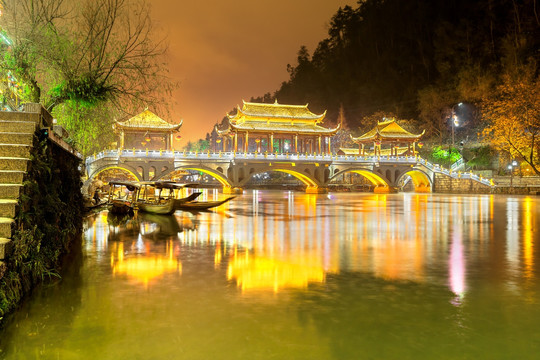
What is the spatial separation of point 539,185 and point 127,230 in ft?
166

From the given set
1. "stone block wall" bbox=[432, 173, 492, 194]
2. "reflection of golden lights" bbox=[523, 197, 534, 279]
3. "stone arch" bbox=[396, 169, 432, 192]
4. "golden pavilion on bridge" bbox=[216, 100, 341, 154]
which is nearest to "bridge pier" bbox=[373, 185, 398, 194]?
"stone arch" bbox=[396, 169, 432, 192]

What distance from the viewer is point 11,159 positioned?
733 centimetres

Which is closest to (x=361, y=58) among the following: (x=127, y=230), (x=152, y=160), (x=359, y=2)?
(x=359, y=2)

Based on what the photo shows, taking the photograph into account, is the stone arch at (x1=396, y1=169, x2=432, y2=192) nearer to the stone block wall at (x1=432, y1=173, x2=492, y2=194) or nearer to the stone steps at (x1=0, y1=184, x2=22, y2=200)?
the stone block wall at (x1=432, y1=173, x2=492, y2=194)

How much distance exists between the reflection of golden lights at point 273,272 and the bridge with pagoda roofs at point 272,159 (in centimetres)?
4033

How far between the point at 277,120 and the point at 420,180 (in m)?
24.1

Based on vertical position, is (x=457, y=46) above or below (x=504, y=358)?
above

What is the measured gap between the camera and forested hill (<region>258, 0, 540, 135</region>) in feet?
204

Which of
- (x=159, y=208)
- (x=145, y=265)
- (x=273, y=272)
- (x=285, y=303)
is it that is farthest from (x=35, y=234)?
(x=159, y=208)

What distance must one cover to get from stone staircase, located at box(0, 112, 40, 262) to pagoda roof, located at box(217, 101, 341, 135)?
49.2 m

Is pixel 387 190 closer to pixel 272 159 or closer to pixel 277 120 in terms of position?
pixel 272 159

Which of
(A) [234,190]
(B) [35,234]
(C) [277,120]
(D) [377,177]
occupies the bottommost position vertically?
(B) [35,234]

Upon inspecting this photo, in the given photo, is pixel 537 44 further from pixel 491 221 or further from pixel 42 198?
pixel 42 198

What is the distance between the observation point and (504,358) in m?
5.27
